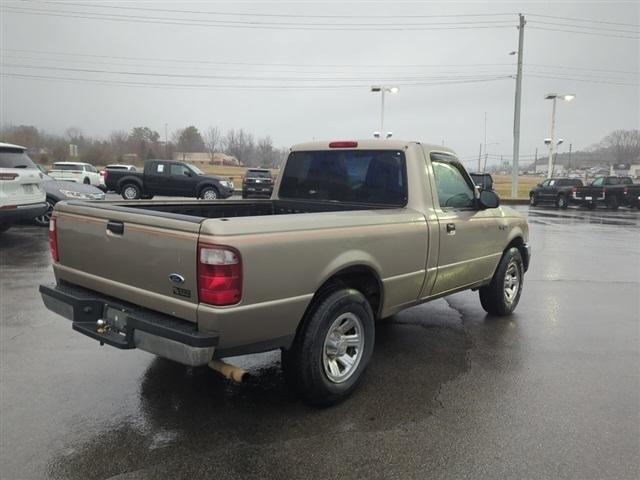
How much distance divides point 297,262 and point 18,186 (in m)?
8.37

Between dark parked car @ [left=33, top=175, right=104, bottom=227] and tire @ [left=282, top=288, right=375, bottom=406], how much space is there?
10303 millimetres

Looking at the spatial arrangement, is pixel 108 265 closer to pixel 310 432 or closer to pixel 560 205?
pixel 310 432

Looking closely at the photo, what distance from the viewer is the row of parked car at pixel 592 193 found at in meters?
26.9

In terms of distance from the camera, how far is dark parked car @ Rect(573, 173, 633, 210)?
2688 centimetres

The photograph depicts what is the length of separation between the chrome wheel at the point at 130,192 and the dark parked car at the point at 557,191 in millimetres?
21768

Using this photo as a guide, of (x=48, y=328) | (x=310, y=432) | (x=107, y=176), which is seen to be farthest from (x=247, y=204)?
(x=107, y=176)

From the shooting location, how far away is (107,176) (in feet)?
76.4

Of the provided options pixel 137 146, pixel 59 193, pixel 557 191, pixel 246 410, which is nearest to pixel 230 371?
pixel 246 410

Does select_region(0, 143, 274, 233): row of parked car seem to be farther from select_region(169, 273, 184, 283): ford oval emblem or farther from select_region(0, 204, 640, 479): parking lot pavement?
select_region(169, 273, 184, 283): ford oval emblem

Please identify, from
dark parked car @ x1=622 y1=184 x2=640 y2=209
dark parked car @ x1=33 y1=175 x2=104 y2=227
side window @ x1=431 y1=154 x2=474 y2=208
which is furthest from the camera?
dark parked car @ x1=622 y1=184 x2=640 y2=209

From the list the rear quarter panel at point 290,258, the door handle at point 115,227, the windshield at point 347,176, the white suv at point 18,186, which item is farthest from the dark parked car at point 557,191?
the door handle at point 115,227

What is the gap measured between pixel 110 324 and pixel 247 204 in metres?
2.31

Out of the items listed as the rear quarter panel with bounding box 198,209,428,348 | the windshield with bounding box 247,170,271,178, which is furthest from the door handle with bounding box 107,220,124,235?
the windshield with bounding box 247,170,271,178

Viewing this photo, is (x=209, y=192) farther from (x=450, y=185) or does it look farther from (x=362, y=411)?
(x=362, y=411)
